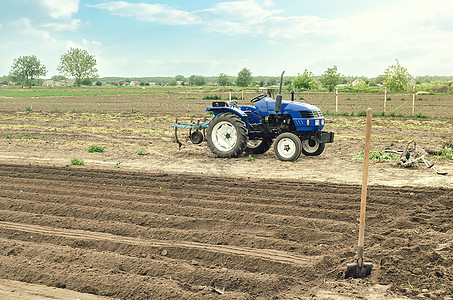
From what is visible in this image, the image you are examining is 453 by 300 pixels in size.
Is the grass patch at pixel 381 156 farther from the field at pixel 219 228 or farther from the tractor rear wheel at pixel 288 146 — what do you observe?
the tractor rear wheel at pixel 288 146

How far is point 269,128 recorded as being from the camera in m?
10.5

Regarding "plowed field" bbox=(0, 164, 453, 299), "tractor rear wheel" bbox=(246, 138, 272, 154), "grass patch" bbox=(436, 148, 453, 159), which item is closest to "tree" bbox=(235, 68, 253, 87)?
"tractor rear wheel" bbox=(246, 138, 272, 154)

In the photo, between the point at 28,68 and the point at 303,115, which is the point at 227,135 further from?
the point at 28,68

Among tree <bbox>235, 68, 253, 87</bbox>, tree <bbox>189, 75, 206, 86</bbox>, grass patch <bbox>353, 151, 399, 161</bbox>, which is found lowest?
grass patch <bbox>353, 151, 399, 161</bbox>

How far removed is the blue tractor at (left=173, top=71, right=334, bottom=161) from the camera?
33.1ft

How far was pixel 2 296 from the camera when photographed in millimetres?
3914

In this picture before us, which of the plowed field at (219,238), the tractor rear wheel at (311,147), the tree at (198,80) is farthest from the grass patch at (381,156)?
the tree at (198,80)

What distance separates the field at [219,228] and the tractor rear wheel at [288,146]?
1.01 feet

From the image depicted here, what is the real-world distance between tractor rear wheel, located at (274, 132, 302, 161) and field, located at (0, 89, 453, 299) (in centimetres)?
31

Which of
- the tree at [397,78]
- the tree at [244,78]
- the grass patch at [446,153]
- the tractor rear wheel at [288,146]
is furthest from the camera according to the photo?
the tree at [244,78]

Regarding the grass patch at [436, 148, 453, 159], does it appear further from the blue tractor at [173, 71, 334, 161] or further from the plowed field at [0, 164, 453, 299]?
the plowed field at [0, 164, 453, 299]

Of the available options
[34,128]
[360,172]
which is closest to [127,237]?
[360,172]

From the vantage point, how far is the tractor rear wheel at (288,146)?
9969 millimetres

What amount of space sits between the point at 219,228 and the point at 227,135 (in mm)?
5079
